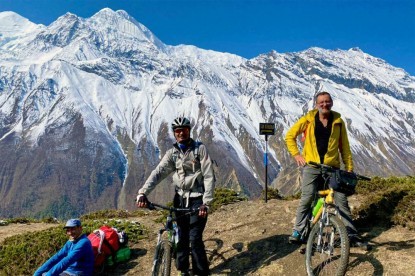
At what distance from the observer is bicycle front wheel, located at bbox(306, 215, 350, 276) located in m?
7.91

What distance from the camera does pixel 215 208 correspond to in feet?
50.3

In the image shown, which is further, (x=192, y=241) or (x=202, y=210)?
(x=192, y=241)

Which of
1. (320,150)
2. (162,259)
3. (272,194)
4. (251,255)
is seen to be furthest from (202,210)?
(272,194)

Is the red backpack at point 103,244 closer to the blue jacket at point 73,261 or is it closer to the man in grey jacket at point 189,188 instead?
the blue jacket at point 73,261

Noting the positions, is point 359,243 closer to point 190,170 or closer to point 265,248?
point 265,248

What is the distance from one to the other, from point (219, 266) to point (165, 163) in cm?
304

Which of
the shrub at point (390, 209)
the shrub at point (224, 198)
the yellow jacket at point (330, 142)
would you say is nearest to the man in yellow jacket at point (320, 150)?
the yellow jacket at point (330, 142)

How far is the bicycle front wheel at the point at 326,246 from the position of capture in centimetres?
791

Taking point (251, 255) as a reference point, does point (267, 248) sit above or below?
above

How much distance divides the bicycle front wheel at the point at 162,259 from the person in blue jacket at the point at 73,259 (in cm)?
180

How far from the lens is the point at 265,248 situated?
34.1 ft

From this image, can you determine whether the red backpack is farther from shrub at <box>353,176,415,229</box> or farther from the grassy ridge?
shrub at <box>353,176,415,229</box>

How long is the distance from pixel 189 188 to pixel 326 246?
3.06 m

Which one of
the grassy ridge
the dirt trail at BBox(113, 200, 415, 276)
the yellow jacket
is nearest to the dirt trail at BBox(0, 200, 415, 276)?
the dirt trail at BBox(113, 200, 415, 276)
